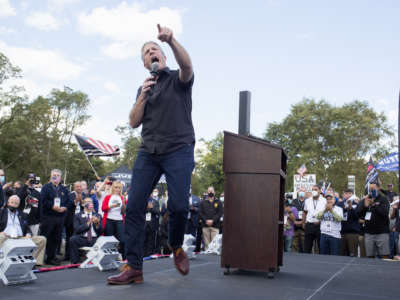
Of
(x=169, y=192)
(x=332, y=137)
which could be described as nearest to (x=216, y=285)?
(x=169, y=192)

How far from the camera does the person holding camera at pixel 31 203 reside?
383 inches

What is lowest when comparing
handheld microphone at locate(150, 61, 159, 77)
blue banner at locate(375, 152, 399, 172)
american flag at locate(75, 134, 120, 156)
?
handheld microphone at locate(150, 61, 159, 77)

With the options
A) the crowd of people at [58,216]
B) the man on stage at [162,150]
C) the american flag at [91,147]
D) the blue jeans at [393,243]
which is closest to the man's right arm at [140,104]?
the man on stage at [162,150]

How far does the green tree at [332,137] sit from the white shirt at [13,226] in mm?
29409

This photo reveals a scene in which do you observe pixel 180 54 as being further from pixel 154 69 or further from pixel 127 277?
pixel 127 277

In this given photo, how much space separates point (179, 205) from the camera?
3334 mm

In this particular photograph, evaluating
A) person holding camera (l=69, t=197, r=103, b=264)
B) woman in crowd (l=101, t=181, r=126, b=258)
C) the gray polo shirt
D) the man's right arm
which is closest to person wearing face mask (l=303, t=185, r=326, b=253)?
woman in crowd (l=101, t=181, r=126, b=258)

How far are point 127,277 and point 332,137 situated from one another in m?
36.2

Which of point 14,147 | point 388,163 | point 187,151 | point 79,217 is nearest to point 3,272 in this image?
point 187,151

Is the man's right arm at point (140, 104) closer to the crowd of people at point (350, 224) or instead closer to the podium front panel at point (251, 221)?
the podium front panel at point (251, 221)

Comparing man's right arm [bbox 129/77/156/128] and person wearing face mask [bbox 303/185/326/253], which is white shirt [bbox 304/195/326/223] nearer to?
person wearing face mask [bbox 303/185/326/253]

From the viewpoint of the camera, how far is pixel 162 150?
333 centimetres

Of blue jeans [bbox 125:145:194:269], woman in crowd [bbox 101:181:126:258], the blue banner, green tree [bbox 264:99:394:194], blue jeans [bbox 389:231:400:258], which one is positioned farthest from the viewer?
green tree [bbox 264:99:394:194]

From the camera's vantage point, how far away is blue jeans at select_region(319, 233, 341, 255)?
32.2 feet
